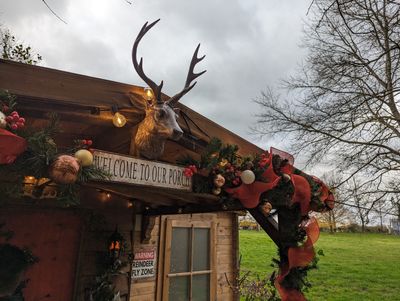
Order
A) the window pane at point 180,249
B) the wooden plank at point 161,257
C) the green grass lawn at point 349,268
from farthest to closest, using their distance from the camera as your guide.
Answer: the green grass lawn at point 349,268, the window pane at point 180,249, the wooden plank at point 161,257

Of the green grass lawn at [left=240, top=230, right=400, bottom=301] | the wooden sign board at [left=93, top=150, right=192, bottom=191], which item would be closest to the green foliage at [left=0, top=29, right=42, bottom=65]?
the wooden sign board at [left=93, top=150, right=192, bottom=191]

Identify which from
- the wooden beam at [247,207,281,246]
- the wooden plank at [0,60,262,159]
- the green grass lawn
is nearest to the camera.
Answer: the wooden plank at [0,60,262,159]

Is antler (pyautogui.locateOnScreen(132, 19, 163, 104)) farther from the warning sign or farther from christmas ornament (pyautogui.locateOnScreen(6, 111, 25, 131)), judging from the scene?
the warning sign

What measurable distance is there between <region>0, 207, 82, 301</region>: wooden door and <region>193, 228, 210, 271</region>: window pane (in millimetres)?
2008

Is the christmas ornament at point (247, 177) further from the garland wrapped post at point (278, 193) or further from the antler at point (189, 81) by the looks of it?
the antler at point (189, 81)

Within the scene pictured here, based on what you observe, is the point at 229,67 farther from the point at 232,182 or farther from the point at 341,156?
the point at 232,182

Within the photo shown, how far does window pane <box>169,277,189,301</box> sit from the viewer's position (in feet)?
14.0

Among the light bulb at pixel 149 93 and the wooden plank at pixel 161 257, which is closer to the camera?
the light bulb at pixel 149 93

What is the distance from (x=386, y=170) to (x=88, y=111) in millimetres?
6121

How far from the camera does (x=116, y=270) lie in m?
3.37

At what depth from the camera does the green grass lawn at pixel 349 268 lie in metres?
9.50

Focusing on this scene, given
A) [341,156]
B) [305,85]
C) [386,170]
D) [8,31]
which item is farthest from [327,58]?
[8,31]

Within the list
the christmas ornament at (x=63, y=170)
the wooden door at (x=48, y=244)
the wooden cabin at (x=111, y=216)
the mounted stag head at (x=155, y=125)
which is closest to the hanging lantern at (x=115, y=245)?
the wooden cabin at (x=111, y=216)

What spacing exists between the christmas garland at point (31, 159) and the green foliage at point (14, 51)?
706 cm
